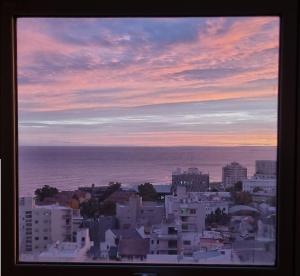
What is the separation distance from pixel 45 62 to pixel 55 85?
9cm

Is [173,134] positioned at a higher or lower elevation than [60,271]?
higher

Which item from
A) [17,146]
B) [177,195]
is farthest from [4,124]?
[177,195]

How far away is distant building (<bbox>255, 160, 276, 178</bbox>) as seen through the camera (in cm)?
176

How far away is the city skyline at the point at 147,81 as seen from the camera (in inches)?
69.5

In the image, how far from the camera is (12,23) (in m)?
1.75

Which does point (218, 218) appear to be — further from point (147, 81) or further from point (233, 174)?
point (147, 81)

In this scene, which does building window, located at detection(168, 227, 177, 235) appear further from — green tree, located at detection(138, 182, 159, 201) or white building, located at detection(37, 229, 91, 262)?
white building, located at detection(37, 229, 91, 262)

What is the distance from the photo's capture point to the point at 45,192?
70.7 inches

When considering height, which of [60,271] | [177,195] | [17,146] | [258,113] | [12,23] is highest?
[12,23]

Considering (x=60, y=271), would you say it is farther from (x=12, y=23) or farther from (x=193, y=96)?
(x=12, y=23)

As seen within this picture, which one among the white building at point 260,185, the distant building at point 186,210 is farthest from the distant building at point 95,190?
the white building at point 260,185

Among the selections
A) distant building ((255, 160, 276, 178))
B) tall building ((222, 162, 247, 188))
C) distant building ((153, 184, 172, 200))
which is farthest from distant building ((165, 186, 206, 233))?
distant building ((255, 160, 276, 178))

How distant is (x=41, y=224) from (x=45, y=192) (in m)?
0.12

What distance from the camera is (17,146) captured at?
1779 mm
